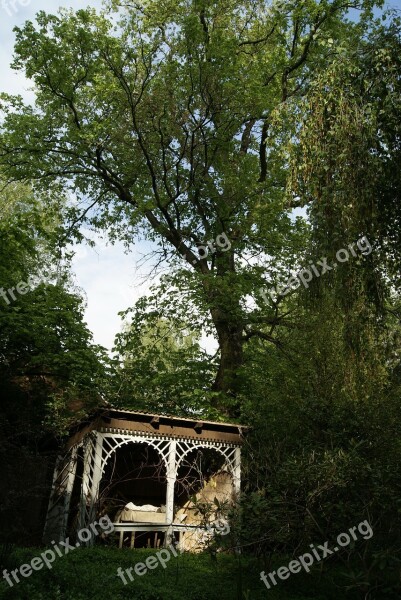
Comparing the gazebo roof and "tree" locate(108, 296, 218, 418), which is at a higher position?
"tree" locate(108, 296, 218, 418)

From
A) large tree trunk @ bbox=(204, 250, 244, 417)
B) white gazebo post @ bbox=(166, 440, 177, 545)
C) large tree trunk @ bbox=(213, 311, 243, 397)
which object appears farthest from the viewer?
large tree trunk @ bbox=(213, 311, 243, 397)

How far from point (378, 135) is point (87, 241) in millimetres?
15733

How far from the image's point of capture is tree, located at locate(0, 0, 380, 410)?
52.9 ft

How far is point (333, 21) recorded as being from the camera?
17.1 metres

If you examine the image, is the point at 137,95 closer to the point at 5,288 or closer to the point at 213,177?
the point at 213,177

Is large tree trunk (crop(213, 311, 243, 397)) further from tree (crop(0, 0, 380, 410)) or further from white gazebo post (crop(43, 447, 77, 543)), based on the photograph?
white gazebo post (crop(43, 447, 77, 543))

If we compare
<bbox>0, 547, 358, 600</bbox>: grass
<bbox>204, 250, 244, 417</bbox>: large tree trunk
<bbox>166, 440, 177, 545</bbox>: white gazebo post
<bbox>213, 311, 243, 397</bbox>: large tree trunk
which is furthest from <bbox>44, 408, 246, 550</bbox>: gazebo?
<bbox>213, 311, 243, 397</bbox>: large tree trunk

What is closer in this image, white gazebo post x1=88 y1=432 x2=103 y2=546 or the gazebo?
white gazebo post x1=88 y1=432 x2=103 y2=546

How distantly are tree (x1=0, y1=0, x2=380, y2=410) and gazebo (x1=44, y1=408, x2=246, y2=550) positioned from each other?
2.65 meters

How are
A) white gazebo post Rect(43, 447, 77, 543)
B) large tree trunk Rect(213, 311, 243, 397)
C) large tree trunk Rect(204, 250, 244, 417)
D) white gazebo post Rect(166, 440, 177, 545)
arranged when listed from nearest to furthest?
white gazebo post Rect(166, 440, 177, 545)
white gazebo post Rect(43, 447, 77, 543)
large tree trunk Rect(204, 250, 244, 417)
large tree trunk Rect(213, 311, 243, 397)

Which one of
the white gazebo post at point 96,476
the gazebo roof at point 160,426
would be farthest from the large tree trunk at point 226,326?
the white gazebo post at point 96,476

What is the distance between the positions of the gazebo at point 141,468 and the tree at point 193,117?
2652 mm

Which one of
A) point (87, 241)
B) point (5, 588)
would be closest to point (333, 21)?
point (87, 241)

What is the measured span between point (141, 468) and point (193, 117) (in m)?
10.3
